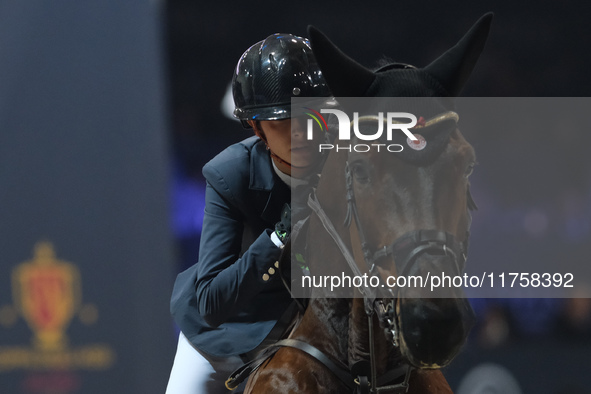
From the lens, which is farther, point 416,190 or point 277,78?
point 277,78

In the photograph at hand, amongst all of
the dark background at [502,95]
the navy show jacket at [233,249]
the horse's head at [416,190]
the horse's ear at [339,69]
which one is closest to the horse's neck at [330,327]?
the horse's head at [416,190]

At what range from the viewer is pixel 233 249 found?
2031 millimetres

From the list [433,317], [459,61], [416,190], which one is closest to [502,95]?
[459,61]

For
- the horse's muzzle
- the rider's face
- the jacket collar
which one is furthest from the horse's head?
the jacket collar

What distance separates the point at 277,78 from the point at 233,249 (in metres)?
0.54

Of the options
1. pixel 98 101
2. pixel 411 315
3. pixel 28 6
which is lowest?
pixel 411 315

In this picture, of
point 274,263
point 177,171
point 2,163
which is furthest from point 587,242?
point 2,163

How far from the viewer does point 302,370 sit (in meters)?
1.56

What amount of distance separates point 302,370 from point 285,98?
884mm

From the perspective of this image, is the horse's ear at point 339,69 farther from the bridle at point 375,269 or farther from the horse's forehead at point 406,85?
the bridle at point 375,269

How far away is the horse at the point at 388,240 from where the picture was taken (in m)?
1.24

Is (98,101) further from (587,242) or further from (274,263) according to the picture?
(587,242)

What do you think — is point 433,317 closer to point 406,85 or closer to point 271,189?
point 406,85

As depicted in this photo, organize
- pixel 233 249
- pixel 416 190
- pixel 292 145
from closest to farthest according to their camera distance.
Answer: pixel 416 190, pixel 292 145, pixel 233 249
